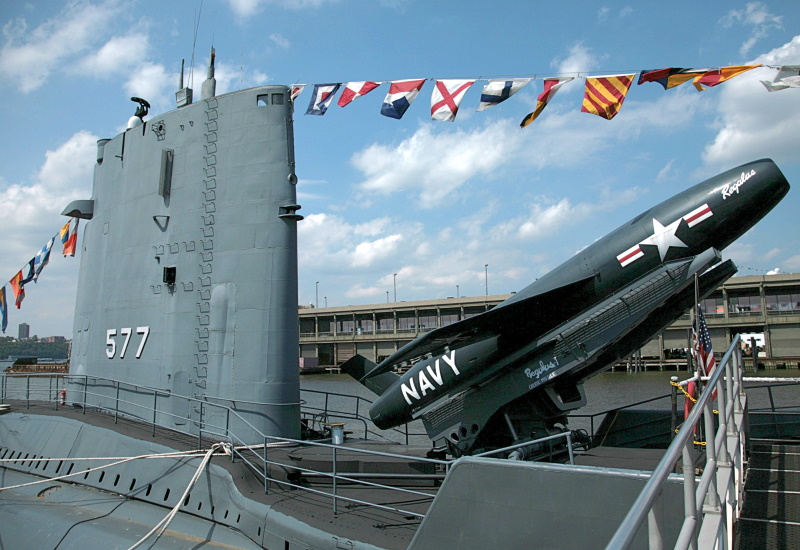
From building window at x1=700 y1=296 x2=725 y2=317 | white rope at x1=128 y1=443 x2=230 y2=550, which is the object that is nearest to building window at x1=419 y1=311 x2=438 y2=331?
building window at x1=700 y1=296 x2=725 y2=317

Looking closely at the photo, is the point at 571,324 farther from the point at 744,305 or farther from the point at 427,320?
the point at 427,320

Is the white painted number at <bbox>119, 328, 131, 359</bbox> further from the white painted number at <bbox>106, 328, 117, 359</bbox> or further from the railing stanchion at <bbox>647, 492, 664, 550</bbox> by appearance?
the railing stanchion at <bbox>647, 492, 664, 550</bbox>

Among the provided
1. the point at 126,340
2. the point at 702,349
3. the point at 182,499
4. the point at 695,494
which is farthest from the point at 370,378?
the point at 695,494

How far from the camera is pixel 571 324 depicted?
29.4ft

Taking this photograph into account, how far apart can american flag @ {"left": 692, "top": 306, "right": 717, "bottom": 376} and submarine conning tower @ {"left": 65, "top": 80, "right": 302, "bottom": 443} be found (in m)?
5.51

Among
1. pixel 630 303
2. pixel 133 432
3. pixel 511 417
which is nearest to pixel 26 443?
pixel 133 432

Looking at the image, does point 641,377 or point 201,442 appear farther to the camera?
point 641,377

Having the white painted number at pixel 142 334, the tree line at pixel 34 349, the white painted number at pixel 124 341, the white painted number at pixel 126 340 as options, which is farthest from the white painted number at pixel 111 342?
the tree line at pixel 34 349

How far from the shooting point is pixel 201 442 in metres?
8.41

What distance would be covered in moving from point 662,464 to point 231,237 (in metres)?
7.63

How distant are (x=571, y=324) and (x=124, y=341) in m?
7.13

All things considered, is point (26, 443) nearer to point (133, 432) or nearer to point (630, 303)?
point (133, 432)

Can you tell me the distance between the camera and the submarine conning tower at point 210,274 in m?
8.57

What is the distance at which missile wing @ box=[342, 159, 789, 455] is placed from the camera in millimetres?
8633
